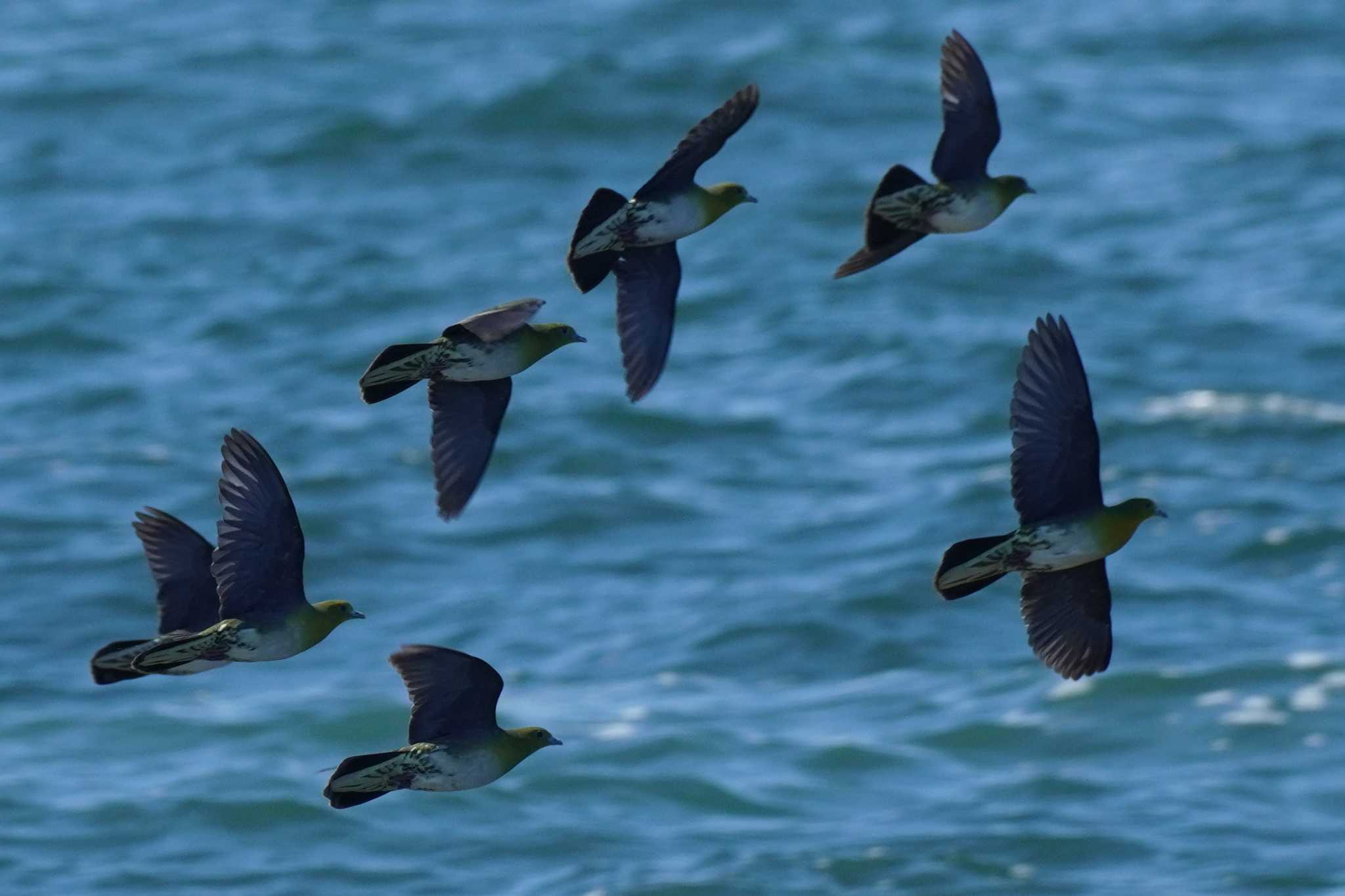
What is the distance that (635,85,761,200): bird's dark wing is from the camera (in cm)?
767

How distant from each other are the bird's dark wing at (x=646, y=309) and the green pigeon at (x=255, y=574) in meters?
1.43

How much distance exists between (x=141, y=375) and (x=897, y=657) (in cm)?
947

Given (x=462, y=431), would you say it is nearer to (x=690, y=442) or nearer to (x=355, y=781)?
(x=355, y=781)

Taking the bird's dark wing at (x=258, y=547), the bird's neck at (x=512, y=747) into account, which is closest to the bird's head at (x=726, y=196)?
the bird's dark wing at (x=258, y=547)

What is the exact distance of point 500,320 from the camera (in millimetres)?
7426

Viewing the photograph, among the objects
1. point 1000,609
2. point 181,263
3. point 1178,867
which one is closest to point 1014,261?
point 1000,609

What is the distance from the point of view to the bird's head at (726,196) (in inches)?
323

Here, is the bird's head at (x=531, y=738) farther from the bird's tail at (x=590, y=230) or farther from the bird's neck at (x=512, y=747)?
the bird's tail at (x=590, y=230)

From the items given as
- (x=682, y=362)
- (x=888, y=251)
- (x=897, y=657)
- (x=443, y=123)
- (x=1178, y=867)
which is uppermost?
(x=443, y=123)

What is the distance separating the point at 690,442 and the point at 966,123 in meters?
15.5

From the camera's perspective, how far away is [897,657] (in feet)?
66.5

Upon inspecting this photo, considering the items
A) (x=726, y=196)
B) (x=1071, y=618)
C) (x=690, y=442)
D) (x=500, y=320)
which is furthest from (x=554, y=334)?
(x=690, y=442)

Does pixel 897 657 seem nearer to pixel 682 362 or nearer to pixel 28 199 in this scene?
pixel 682 362

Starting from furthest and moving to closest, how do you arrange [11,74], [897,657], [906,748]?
[11,74]
[897,657]
[906,748]
